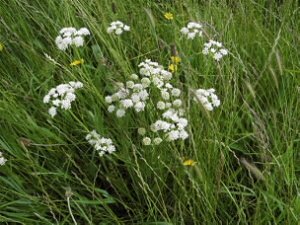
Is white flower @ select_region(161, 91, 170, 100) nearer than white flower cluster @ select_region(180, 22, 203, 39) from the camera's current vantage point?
Yes

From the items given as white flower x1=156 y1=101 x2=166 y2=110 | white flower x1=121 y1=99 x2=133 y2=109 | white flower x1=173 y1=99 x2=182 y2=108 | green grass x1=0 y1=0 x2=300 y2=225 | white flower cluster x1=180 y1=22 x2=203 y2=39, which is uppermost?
white flower cluster x1=180 y1=22 x2=203 y2=39

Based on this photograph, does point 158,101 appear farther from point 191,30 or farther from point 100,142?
point 191,30

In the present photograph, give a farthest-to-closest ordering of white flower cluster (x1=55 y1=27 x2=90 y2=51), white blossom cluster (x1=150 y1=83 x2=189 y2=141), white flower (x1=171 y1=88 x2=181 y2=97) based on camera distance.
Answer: white flower cluster (x1=55 y1=27 x2=90 y2=51)
white flower (x1=171 y1=88 x2=181 y2=97)
white blossom cluster (x1=150 y1=83 x2=189 y2=141)

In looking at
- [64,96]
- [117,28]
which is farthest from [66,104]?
[117,28]

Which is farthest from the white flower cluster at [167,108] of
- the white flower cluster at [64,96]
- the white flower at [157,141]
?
the white flower cluster at [64,96]

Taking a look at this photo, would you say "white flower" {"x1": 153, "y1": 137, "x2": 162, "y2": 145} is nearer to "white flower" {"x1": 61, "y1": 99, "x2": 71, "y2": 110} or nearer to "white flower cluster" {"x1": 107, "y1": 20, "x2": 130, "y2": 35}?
"white flower" {"x1": 61, "y1": 99, "x2": 71, "y2": 110}

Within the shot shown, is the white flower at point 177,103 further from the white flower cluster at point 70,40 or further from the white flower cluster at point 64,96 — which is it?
the white flower cluster at point 70,40

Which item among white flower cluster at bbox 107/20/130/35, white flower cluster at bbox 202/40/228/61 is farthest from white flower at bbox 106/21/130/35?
white flower cluster at bbox 202/40/228/61
